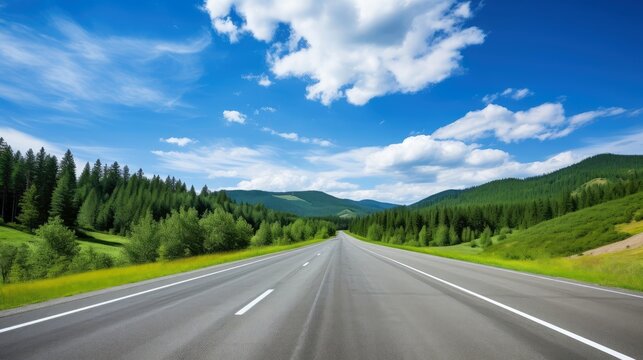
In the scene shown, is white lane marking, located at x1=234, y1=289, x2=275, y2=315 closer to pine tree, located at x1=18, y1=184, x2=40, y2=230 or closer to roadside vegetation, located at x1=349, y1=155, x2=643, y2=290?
roadside vegetation, located at x1=349, y1=155, x2=643, y2=290

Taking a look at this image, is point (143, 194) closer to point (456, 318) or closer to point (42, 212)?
point (42, 212)

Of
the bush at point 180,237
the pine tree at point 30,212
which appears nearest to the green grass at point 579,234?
the bush at point 180,237

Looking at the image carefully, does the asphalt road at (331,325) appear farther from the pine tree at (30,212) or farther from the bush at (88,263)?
the pine tree at (30,212)

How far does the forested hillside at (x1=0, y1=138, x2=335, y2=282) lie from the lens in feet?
129

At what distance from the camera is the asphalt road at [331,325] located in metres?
4.70

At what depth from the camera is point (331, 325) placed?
242 inches

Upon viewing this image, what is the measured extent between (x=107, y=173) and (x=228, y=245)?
88.1 meters

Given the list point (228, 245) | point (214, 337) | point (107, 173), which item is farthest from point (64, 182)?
point (214, 337)

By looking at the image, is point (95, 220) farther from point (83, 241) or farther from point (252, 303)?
point (252, 303)

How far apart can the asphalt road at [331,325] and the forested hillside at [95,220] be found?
37740 mm

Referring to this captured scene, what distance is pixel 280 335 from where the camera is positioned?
17.9ft

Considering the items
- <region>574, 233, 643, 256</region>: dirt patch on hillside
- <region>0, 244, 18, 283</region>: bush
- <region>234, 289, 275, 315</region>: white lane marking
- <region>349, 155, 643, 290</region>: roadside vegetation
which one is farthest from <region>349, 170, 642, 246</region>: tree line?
<region>234, 289, 275, 315</region>: white lane marking

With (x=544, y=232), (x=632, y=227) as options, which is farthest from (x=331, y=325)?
(x=544, y=232)

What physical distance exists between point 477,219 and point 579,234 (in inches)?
3267
